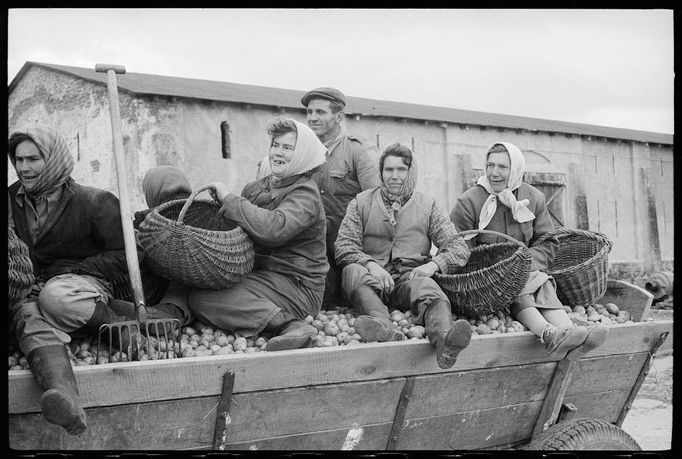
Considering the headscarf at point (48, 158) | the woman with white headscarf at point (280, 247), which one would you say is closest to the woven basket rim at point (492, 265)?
the woman with white headscarf at point (280, 247)

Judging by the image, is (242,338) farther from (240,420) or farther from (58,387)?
(58,387)

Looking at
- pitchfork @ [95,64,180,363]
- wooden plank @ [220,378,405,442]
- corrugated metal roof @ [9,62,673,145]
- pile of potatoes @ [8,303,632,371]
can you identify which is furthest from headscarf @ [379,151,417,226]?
corrugated metal roof @ [9,62,673,145]

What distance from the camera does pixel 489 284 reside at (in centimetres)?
398

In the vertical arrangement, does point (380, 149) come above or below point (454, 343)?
above

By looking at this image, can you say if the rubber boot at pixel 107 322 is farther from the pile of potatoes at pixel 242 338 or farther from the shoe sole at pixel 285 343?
the shoe sole at pixel 285 343

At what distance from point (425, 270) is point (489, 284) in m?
0.37

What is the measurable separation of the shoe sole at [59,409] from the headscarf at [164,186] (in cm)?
167

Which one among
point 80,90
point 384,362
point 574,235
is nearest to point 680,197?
point 574,235

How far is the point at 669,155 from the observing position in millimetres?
19875

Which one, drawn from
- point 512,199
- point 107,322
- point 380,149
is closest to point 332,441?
point 107,322

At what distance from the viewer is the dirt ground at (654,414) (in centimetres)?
618

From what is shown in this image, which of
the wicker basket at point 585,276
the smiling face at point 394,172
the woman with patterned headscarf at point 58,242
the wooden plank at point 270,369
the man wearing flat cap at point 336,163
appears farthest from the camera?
the man wearing flat cap at point 336,163

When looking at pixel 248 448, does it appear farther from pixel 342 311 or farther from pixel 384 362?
pixel 342 311
